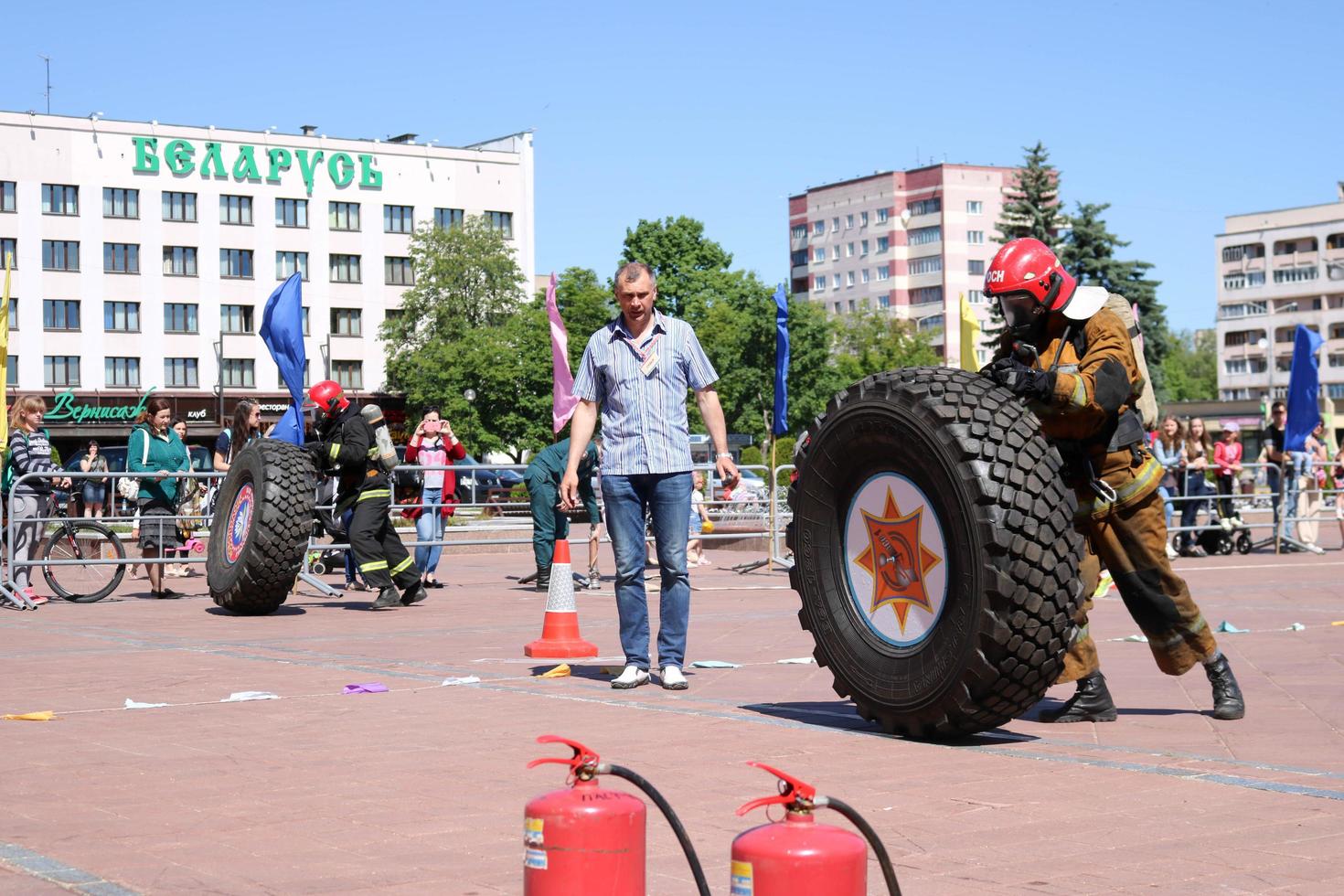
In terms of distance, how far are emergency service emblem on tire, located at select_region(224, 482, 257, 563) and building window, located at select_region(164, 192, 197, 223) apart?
7002cm

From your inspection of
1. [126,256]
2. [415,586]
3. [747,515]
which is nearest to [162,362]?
[126,256]

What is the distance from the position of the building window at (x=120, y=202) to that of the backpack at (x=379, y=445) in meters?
68.8

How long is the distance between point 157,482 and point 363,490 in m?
3.88

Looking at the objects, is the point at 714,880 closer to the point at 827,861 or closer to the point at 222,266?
the point at 827,861

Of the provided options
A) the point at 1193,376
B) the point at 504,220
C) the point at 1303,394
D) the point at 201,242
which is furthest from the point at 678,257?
the point at 1193,376

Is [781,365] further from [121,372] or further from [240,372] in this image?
[240,372]

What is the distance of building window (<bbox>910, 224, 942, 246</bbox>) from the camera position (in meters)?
139

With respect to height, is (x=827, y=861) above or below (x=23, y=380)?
below

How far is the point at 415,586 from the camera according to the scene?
1556 cm

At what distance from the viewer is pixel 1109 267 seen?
67562 millimetres

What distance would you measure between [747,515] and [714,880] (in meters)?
20.5

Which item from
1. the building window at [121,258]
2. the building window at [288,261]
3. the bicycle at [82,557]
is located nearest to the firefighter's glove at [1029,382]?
the bicycle at [82,557]

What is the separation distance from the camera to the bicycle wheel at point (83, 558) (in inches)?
650

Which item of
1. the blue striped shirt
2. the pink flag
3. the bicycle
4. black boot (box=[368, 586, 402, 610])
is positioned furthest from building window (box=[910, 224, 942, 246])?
the blue striped shirt
